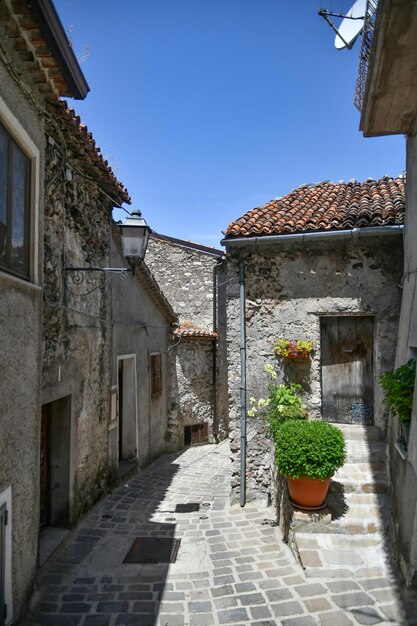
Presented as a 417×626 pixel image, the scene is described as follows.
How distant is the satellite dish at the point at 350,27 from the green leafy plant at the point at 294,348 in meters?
5.23

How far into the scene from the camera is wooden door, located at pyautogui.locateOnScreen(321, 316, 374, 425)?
24.2 feet

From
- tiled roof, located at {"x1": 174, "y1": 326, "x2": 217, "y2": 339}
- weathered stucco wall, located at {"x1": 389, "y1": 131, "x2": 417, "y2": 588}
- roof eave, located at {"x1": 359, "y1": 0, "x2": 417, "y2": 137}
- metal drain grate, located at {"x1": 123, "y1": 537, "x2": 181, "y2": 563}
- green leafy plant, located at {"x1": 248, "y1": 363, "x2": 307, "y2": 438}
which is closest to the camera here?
weathered stucco wall, located at {"x1": 389, "y1": 131, "x2": 417, "y2": 588}

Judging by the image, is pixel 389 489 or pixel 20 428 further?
pixel 389 489

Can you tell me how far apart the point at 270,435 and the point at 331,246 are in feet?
11.4

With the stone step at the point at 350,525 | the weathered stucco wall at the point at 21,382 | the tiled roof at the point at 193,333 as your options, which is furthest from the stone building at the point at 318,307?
the tiled roof at the point at 193,333

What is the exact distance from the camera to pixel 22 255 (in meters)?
4.18

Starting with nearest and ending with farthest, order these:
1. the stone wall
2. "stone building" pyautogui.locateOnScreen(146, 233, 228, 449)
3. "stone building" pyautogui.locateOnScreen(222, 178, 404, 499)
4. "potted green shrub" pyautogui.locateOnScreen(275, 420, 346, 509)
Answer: "potted green shrub" pyautogui.locateOnScreen(275, 420, 346, 509)
"stone building" pyautogui.locateOnScreen(222, 178, 404, 499)
"stone building" pyautogui.locateOnScreen(146, 233, 228, 449)
the stone wall

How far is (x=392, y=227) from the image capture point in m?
6.84

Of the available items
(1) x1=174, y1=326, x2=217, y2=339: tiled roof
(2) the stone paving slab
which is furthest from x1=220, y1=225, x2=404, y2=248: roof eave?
(1) x1=174, y1=326, x2=217, y2=339: tiled roof

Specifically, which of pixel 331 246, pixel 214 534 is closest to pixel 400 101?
pixel 331 246

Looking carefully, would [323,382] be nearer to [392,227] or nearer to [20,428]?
[392,227]

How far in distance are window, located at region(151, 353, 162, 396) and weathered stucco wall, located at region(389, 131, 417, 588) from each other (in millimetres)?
6337

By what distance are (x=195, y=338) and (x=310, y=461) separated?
8.21 meters

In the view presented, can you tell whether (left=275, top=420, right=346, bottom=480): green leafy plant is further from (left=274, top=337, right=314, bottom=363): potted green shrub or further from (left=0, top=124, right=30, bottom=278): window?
(left=0, top=124, right=30, bottom=278): window
